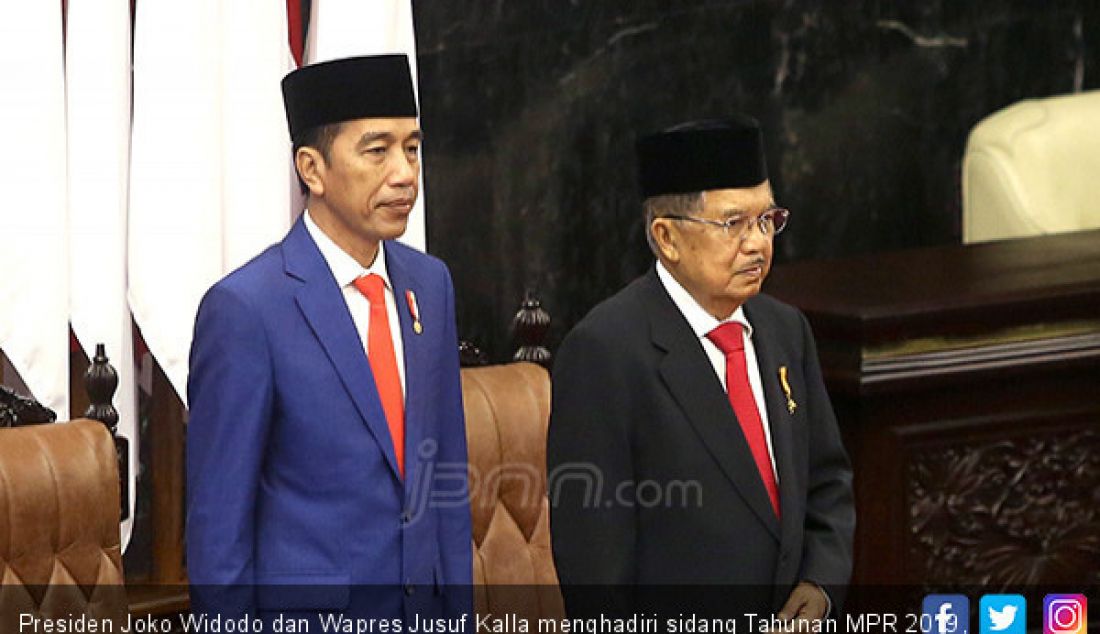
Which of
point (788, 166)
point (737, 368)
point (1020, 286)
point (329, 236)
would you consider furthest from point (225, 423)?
point (788, 166)

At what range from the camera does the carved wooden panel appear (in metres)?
4.88

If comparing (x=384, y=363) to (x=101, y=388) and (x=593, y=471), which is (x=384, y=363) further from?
(x=101, y=388)

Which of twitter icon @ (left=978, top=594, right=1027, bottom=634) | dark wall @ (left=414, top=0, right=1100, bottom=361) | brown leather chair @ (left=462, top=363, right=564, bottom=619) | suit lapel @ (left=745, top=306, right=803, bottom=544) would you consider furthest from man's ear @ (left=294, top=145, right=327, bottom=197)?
twitter icon @ (left=978, top=594, right=1027, bottom=634)

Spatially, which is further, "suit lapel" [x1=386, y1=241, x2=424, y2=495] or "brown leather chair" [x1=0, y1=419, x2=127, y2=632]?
"brown leather chair" [x1=0, y1=419, x2=127, y2=632]

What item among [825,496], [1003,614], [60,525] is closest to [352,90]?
[825,496]

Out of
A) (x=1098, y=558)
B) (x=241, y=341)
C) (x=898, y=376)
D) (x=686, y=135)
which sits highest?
(x=686, y=135)

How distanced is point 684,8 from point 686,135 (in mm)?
2132

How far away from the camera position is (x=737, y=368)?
3.33 metres

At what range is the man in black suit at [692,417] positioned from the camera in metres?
3.26

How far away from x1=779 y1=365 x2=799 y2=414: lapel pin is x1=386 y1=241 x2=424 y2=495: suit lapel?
1.70 feet

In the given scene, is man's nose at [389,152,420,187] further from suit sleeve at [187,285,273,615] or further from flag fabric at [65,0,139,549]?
flag fabric at [65,0,139,549]

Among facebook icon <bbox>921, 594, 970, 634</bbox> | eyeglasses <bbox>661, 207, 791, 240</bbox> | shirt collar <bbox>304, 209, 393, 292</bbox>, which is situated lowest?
facebook icon <bbox>921, 594, 970, 634</bbox>

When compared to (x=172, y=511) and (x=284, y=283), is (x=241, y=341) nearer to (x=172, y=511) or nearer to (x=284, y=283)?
(x=284, y=283)

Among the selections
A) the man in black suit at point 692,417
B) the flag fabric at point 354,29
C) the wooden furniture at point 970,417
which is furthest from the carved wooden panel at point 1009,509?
the man in black suit at point 692,417
